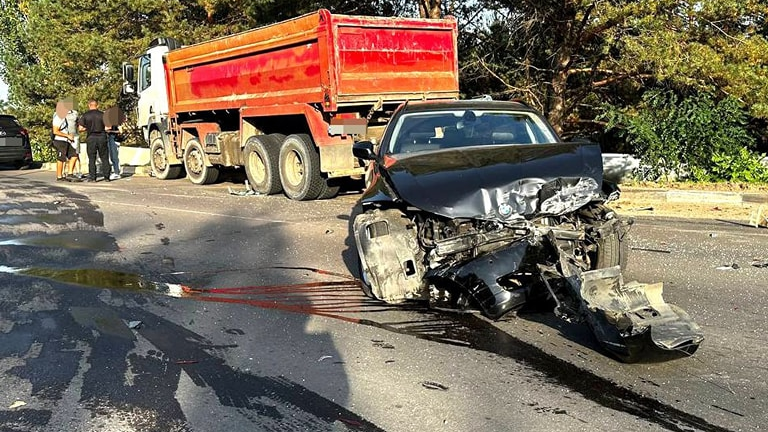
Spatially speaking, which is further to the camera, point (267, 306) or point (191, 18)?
point (191, 18)

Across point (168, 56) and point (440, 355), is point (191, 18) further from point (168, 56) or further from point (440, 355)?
point (440, 355)

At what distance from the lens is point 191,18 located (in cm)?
2559

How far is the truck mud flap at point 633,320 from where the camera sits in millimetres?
4055

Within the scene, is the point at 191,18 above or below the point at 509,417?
above

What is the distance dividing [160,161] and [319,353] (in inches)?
607

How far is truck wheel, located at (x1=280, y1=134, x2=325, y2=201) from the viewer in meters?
12.4

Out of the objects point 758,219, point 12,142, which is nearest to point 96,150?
point 12,142

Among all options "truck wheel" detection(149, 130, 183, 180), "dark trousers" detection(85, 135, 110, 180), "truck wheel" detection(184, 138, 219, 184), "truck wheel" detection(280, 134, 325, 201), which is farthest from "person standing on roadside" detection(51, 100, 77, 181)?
"truck wheel" detection(280, 134, 325, 201)

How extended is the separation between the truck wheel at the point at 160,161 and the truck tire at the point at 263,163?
5.18 m

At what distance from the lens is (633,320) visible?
4.14 m

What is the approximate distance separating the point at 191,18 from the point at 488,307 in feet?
76.6

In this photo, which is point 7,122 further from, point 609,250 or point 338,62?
point 609,250

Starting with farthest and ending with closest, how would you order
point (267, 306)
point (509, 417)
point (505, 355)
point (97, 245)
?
point (97, 245), point (267, 306), point (505, 355), point (509, 417)

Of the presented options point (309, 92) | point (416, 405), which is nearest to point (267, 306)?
point (416, 405)
